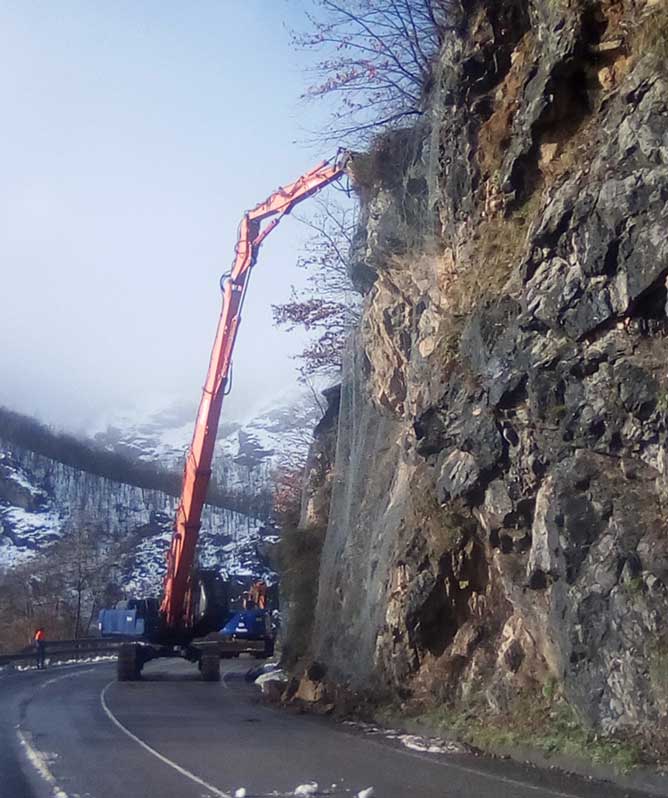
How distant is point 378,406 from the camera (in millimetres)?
23000

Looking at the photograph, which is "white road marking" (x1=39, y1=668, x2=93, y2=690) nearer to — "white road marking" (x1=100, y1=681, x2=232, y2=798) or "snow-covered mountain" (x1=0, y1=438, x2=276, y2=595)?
"white road marking" (x1=100, y1=681, x2=232, y2=798)

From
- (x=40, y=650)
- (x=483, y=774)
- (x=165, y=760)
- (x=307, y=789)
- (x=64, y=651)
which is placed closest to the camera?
(x=307, y=789)

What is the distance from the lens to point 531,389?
13812mm

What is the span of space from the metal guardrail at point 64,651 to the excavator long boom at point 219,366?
11.2 metres

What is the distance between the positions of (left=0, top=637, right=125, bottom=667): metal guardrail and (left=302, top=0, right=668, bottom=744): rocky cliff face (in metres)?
20.7

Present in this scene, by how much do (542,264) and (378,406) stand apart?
933 centimetres

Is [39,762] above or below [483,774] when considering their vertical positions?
below

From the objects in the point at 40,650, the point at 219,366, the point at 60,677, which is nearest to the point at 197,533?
the point at 219,366

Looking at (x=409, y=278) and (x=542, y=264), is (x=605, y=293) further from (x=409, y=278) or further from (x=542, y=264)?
(x=409, y=278)

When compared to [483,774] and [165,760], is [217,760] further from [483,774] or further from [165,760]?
[483,774]

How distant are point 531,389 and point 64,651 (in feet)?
114

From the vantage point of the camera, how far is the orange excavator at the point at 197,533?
26.7 meters

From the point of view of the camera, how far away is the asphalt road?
396 inches

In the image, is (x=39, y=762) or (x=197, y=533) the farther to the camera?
(x=197, y=533)
